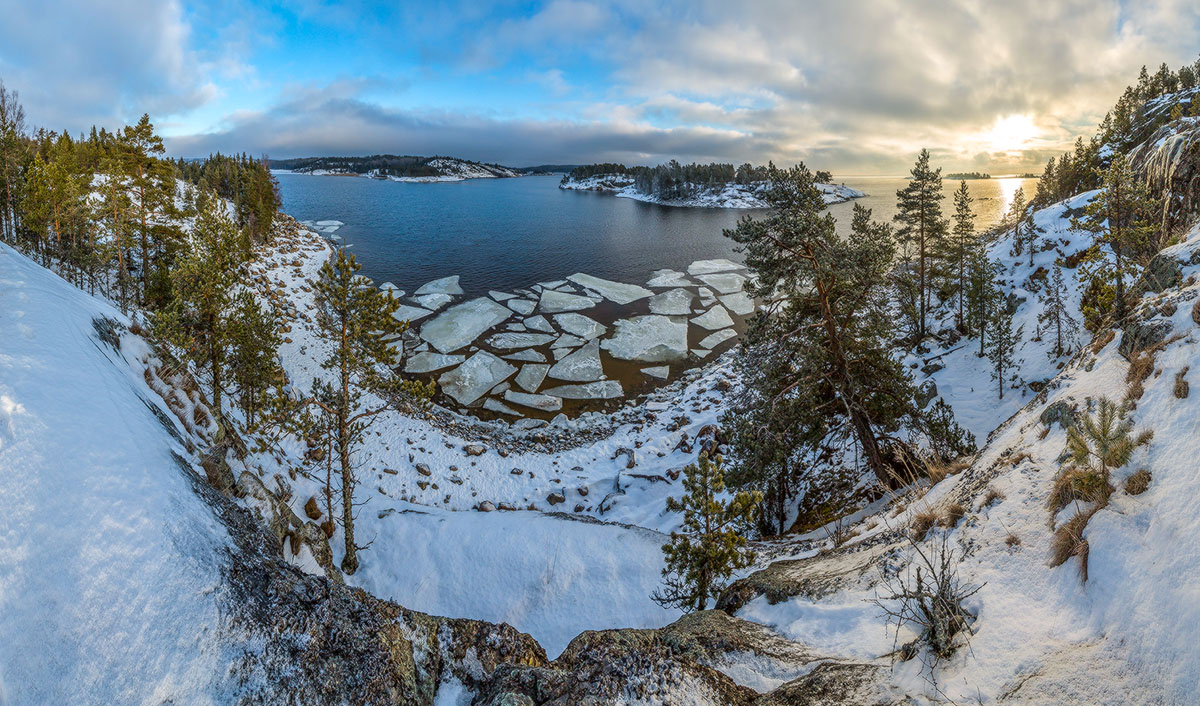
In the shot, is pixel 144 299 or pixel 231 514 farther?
pixel 144 299

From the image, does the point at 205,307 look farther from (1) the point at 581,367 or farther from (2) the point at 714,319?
(2) the point at 714,319

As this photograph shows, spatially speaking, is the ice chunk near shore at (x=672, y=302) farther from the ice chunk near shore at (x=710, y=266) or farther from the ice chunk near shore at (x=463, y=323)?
the ice chunk near shore at (x=463, y=323)

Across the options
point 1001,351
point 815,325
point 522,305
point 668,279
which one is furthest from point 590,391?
point 668,279

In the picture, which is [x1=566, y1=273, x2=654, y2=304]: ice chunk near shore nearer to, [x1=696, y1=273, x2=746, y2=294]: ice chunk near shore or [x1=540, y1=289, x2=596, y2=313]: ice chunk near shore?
[x1=540, y1=289, x2=596, y2=313]: ice chunk near shore

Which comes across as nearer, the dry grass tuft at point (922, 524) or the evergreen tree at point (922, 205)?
the dry grass tuft at point (922, 524)

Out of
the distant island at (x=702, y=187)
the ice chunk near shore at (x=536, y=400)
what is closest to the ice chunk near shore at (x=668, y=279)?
the ice chunk near shore at (x=536, y=400)

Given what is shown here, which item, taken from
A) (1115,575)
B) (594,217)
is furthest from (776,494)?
(594,217)

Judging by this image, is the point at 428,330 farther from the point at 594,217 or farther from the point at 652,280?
the point at 594,217
